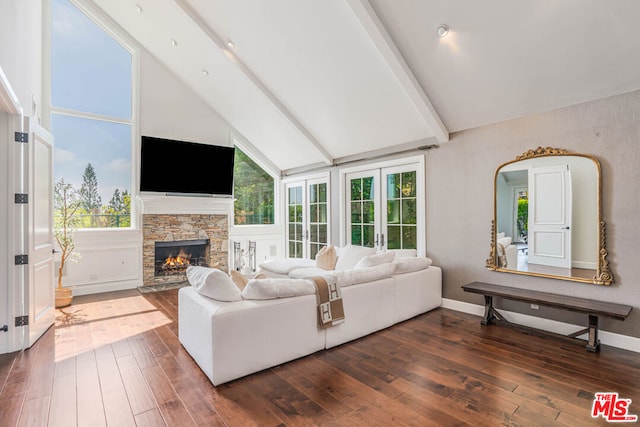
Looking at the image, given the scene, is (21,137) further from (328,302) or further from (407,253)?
(407,253)

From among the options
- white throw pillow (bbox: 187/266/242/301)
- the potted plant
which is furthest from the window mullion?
white throw pillow (bbox: 187/266/242/301)

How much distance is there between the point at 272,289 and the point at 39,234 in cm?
277

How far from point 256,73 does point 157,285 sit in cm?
419

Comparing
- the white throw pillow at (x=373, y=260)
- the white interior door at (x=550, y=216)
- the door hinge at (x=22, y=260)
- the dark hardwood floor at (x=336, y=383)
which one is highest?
the white interior door at (x=550, y=216)

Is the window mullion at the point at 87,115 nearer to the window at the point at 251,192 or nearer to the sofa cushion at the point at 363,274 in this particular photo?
the window at the point at 251,192

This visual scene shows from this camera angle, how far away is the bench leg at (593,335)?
3043 millimetres

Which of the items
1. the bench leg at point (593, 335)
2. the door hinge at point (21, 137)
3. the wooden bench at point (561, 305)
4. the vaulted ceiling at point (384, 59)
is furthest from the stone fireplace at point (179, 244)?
the bench leg at point (593, 335)

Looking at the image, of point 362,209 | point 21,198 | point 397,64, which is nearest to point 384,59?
point 397,64

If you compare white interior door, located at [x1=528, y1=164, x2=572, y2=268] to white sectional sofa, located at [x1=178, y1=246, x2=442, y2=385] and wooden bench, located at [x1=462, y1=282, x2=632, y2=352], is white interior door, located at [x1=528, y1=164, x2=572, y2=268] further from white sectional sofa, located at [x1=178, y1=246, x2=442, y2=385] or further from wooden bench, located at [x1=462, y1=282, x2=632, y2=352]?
white sectional sofa, located at [x1=178, y1=246, x2=442, y2=385]

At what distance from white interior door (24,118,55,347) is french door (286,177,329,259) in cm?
434

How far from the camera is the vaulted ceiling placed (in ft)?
9.55

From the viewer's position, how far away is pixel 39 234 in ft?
11.3

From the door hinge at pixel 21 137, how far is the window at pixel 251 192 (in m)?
4.16

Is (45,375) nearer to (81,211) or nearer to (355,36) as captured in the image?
(81,211)
